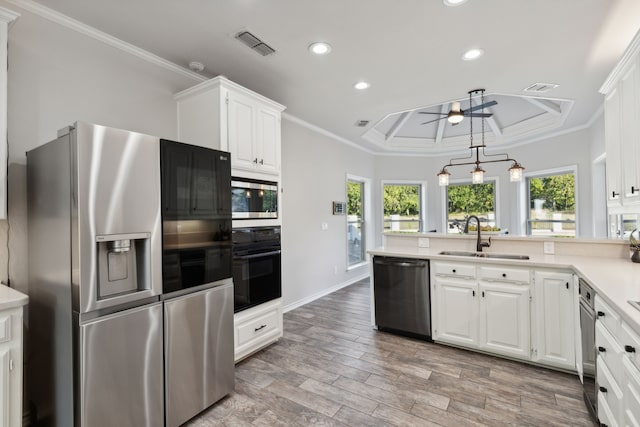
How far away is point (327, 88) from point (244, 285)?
2267 mm

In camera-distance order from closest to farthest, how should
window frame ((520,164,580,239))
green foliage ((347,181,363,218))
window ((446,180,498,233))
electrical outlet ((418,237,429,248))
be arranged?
electrical outlet ((418,237,429,248)) → window frame ((520,164,580,239)) → green foliage ((347,181,363,218)) → window ((446,180,498,233))

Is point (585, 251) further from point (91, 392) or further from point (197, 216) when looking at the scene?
point (91, 392)

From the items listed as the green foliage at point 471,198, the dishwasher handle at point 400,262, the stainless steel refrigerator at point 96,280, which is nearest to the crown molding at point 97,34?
the stainless steel refrigerator at point 96,280

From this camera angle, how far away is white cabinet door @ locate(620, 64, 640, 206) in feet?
6.49

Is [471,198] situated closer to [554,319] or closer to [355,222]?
[355,222]

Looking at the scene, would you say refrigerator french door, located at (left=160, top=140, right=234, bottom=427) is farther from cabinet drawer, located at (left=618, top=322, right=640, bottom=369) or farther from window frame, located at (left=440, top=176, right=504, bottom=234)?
window frame, located at (left=440, top=176, right=504, bottom=234)

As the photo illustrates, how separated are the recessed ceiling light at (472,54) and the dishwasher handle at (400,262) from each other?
6.40 ft

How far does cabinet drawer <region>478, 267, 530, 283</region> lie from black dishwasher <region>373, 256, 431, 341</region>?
0.53 meters

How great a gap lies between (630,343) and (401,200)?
5.59 meters

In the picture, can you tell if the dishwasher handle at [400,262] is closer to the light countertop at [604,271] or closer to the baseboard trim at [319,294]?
the light countertop at [604,271]

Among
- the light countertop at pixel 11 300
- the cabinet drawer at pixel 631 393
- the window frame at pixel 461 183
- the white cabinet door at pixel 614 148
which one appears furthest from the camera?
the window frame at pixel 461 183

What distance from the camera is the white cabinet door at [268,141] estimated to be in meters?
2.95

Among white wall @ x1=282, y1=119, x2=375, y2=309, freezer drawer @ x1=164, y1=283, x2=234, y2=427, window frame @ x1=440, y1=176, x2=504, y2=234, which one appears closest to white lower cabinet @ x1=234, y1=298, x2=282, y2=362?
freezer drawer @ x1=164, y1=283, x2=234, y2=427

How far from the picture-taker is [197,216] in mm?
2070
